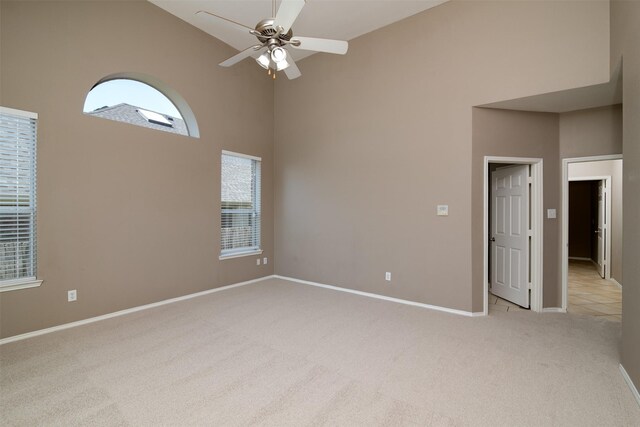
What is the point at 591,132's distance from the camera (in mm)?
3672

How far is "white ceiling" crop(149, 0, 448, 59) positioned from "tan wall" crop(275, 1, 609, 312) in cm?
20

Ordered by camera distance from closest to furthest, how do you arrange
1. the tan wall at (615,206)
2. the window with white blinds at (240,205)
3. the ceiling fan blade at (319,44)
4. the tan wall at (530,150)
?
the ceiling fan blade at (319,44) < the tan wall at (530,150) < the window with white blinds at (240,205) < the tan wall at (615,206)

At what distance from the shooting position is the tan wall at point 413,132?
10.5 feet

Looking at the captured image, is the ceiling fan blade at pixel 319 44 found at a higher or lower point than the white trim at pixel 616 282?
higher

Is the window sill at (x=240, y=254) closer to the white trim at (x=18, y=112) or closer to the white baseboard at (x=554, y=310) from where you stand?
the white trim at (x=18, y=112)

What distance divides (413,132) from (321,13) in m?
2.04

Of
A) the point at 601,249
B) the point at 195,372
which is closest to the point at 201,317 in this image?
the point at 195,372

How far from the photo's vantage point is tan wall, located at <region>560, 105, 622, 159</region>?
3.52m

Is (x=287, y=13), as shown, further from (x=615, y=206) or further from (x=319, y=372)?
(x=615, y=206)

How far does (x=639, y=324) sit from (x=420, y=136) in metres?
2.82

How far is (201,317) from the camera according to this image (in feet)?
11.6

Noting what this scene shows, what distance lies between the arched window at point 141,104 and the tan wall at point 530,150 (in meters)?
3.93

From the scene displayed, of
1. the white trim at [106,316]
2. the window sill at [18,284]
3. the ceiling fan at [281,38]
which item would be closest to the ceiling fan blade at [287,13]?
the ceiling fan at [281,38]

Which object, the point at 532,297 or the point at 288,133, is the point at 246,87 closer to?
the point at 288,133
